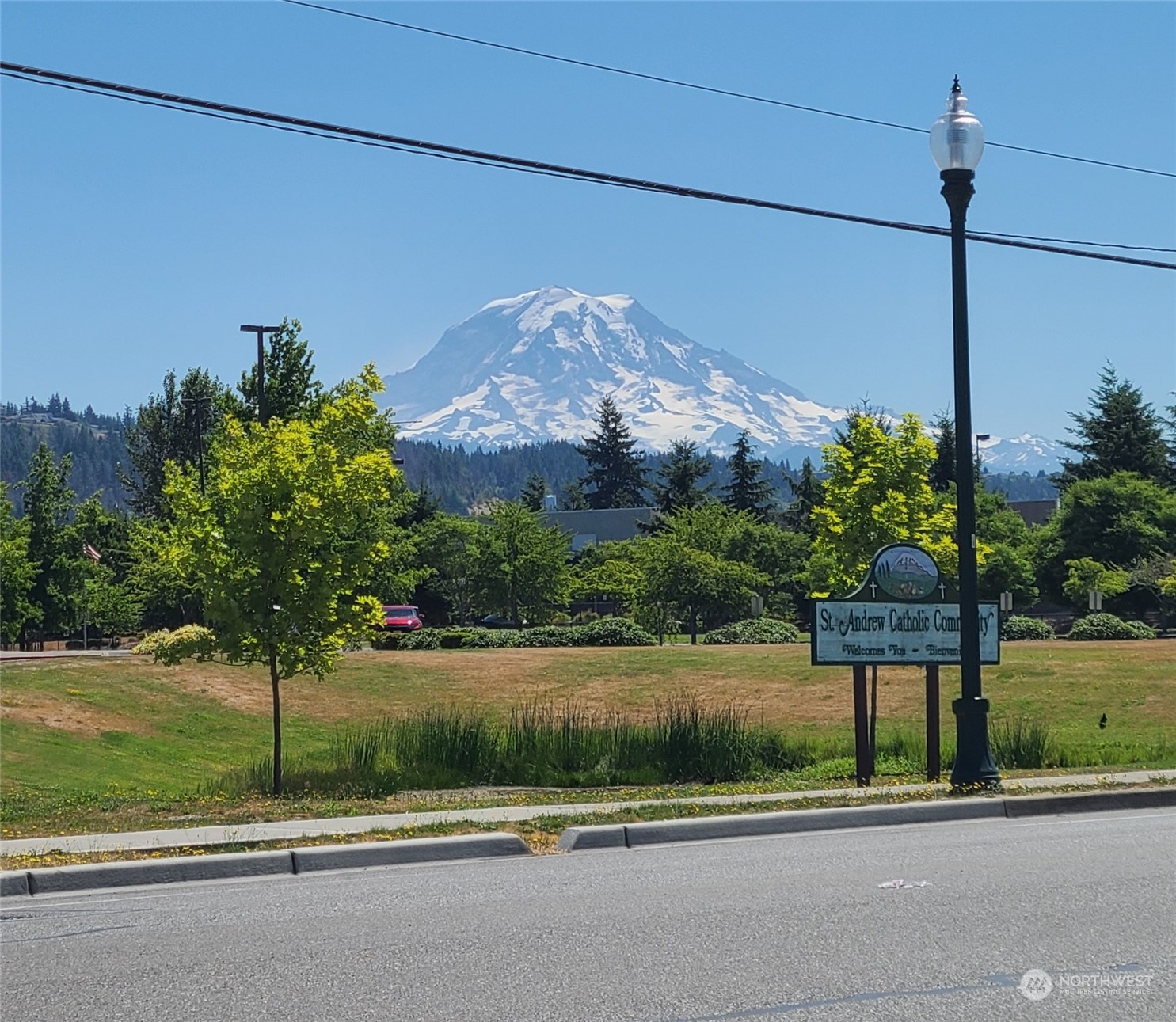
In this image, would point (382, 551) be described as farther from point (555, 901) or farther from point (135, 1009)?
point (135, 1009)

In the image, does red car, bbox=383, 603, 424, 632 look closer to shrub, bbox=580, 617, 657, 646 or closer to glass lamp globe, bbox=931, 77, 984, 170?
shrub, bbox=580, 617, 657, 646

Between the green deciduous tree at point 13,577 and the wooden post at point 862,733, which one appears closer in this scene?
the wooden post at point 862,733

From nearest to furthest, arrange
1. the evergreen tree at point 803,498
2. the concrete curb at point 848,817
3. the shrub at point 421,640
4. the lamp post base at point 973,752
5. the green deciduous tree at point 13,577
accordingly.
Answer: the concrete curb at point 848,817, the lamp post base at point 973,752, the green deciduous tree at point 13,577, the shrub at point 421,640, the evergreen tree at point 803,498

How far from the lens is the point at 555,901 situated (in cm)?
842

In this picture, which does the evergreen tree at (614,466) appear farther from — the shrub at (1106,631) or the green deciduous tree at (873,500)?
the green deciduous tree at (873,500)

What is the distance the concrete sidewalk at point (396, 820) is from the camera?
34.7 feet

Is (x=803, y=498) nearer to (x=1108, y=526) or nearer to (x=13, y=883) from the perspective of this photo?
(x=1108, y=526)

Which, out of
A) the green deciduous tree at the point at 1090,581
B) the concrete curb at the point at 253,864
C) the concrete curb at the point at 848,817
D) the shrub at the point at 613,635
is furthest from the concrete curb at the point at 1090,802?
the green deciduous tree at the point at 1090,581

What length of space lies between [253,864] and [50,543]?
1760 inches

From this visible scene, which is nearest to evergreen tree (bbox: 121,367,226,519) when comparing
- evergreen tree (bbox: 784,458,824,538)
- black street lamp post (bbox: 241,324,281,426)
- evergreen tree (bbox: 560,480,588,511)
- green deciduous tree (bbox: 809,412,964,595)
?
black street lamp post (bbox: 241,324,281,426)

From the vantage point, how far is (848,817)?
12453mm

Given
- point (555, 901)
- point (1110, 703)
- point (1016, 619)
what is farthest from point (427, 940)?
point (1016, 619)

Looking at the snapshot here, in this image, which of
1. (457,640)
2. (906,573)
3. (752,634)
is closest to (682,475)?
(752,634)

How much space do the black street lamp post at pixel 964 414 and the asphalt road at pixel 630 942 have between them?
3706 mm
